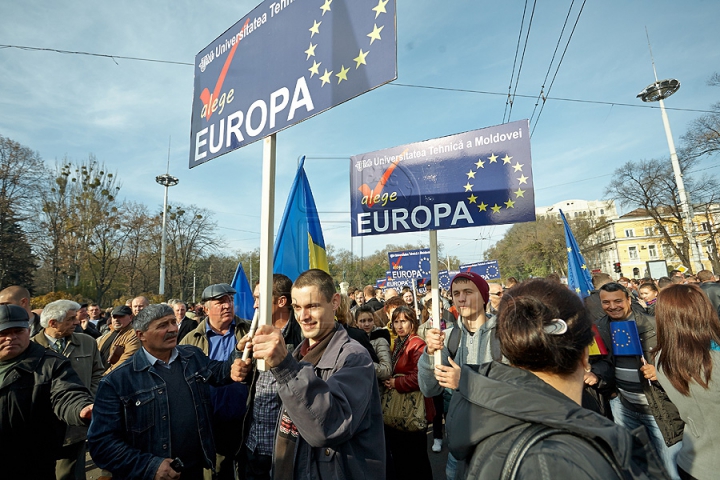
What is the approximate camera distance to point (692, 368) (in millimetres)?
2488

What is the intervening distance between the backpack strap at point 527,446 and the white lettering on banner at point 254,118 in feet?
5.41

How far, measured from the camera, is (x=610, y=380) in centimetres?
376

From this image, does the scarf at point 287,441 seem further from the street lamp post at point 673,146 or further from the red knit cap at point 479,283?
the street lamp post at point 673,146

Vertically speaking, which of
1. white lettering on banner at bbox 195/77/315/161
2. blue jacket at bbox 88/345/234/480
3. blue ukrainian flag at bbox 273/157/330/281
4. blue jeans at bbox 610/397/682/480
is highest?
white lettering on banner at bbox 195/77/315/161

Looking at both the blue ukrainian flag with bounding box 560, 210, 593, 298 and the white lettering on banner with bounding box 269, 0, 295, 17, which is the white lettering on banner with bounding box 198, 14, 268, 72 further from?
the blue ukrainian flag with bounding box 560, 210, 593, 298

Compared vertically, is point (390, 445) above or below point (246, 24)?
below

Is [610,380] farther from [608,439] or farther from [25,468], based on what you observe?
[25,468]

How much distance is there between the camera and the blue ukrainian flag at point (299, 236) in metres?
3.82

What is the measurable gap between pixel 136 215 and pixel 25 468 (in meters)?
34.1

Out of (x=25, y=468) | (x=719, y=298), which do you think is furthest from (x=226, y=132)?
(x=719, y=298)

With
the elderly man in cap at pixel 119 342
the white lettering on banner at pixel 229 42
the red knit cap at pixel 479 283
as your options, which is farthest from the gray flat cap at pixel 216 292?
the red knit cap at pixel 479 283

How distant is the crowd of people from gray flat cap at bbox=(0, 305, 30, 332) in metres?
0.01

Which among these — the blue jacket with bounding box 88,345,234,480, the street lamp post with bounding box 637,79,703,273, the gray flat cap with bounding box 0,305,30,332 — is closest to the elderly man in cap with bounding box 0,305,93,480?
the gray flat cap with bounding box 0,305,30,332

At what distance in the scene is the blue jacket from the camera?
238 centimetres
